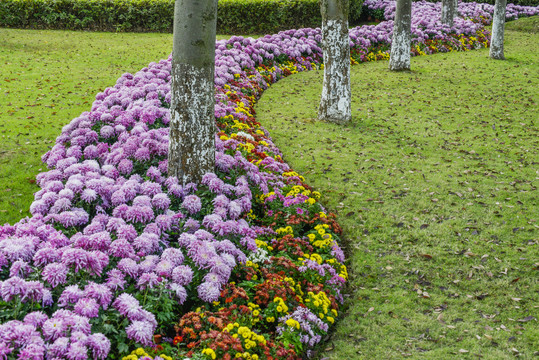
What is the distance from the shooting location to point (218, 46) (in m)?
14.6

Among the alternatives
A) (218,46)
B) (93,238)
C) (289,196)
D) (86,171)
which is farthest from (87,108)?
(93,238)

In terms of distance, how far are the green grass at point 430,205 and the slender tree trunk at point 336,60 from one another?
1.39ft

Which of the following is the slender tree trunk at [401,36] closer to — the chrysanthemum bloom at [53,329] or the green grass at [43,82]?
the green grass at [43,82]

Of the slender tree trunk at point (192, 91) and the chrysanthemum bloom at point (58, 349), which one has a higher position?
the slender tree trunk at point (192, 91)

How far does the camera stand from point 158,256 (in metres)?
5.06

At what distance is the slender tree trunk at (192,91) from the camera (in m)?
6.05

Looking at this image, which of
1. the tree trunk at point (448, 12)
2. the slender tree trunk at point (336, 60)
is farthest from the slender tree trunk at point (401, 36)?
the tree trunk at point (448, 12)

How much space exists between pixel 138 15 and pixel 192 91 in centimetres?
1761

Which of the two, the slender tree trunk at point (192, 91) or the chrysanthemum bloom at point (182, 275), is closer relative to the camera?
the chrysanthemum bloom at point (182, 275)

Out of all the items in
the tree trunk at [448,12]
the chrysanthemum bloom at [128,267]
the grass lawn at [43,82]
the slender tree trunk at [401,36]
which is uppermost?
the tree trunk at [448,12]

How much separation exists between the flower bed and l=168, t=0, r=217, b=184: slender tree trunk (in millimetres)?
284

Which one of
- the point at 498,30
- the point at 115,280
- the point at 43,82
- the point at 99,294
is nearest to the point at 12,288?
the point at 99,294

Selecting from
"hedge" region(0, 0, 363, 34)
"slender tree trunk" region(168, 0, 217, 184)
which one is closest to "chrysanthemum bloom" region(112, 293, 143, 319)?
"slender tree trunk" region(168, 0, 217, 184)

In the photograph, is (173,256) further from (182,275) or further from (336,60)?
(336,60)
